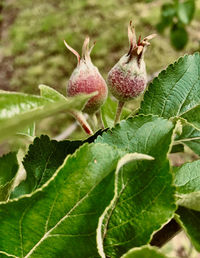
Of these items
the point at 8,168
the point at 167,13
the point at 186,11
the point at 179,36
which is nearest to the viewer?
the point at 8,168

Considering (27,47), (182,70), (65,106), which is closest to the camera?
(65,106)

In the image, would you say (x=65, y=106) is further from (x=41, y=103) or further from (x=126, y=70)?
(x=126, y=70)

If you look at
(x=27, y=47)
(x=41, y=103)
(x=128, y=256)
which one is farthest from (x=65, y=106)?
(x=27, y=47)

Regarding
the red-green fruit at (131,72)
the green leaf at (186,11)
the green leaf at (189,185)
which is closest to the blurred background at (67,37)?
the green leaf at (186,11)

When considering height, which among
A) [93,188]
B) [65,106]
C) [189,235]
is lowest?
[189,235]

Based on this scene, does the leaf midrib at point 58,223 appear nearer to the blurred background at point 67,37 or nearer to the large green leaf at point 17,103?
the large green leaf at point 17,103

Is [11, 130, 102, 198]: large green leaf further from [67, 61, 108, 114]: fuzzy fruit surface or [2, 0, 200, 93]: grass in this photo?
[2, 0, 200, 93]: grass

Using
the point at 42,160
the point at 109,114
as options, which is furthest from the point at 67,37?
the point at 42,160

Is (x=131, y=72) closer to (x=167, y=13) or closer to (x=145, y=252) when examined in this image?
(x=145, y=252)
